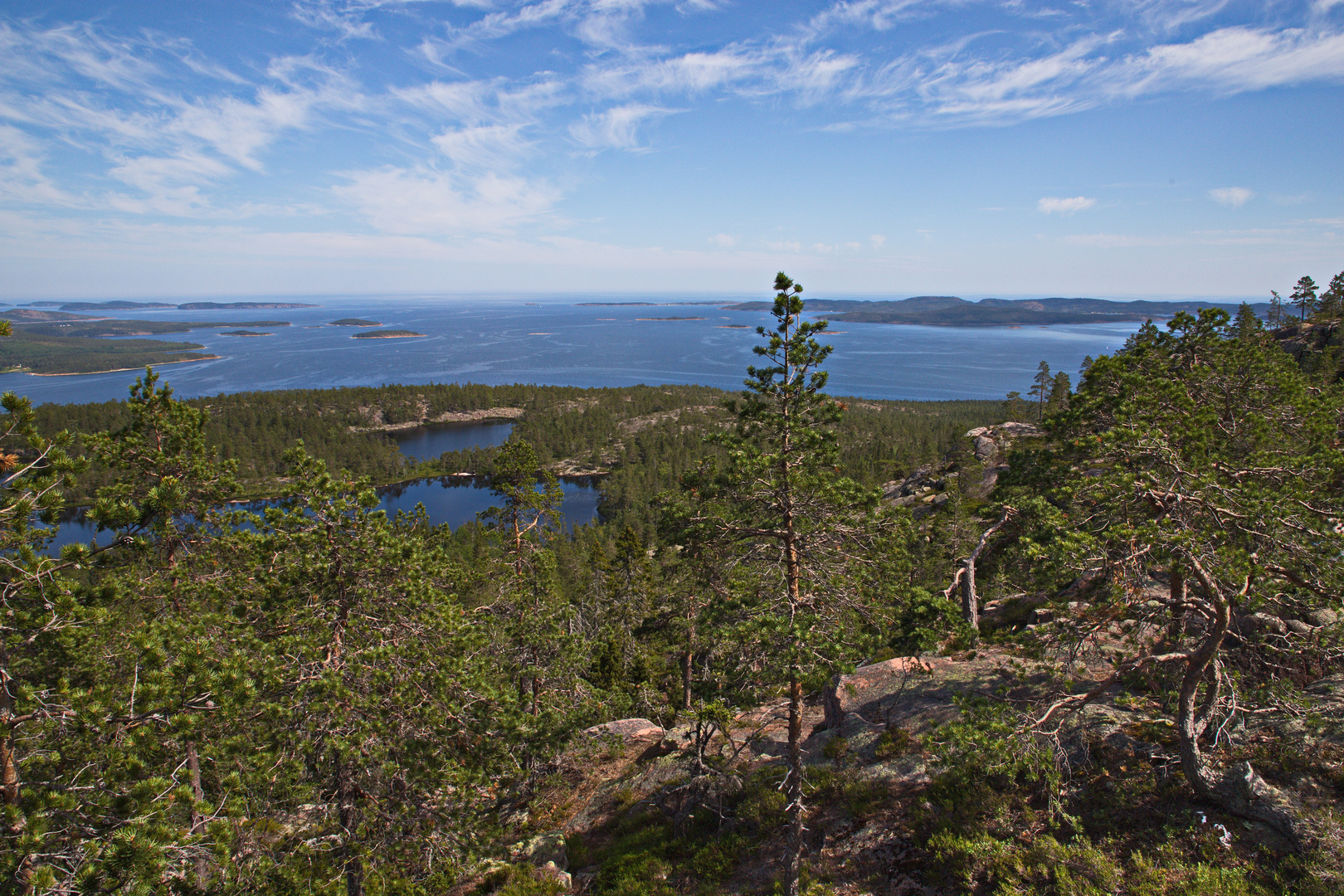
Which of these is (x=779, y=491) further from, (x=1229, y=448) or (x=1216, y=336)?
(x=1216, y=336)

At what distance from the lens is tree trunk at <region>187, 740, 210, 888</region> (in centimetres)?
618

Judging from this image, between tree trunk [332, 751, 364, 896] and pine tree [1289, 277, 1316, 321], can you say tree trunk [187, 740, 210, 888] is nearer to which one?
tree trunk [332, 751, 364, 896]

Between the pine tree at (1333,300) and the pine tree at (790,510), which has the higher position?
the pine tree at (1333,300)

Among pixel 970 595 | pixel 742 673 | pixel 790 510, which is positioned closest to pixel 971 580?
pixel 970 595

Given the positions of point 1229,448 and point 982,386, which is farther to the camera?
point 982,386

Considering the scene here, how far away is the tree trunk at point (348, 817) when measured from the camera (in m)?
9.09

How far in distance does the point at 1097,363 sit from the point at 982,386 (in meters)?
194

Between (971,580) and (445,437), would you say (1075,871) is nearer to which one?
(971,580)

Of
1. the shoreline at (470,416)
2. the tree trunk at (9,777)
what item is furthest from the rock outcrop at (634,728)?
the shoreline at (470,416)

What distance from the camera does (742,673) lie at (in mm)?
10945

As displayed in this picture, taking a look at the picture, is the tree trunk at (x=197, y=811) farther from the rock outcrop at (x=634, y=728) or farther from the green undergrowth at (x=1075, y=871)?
the rock outcrop at (x=634, y=728)

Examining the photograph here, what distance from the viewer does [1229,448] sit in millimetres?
12164

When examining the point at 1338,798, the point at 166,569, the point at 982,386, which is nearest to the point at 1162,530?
the point at 1338,798

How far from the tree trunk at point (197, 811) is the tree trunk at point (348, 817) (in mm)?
1708
